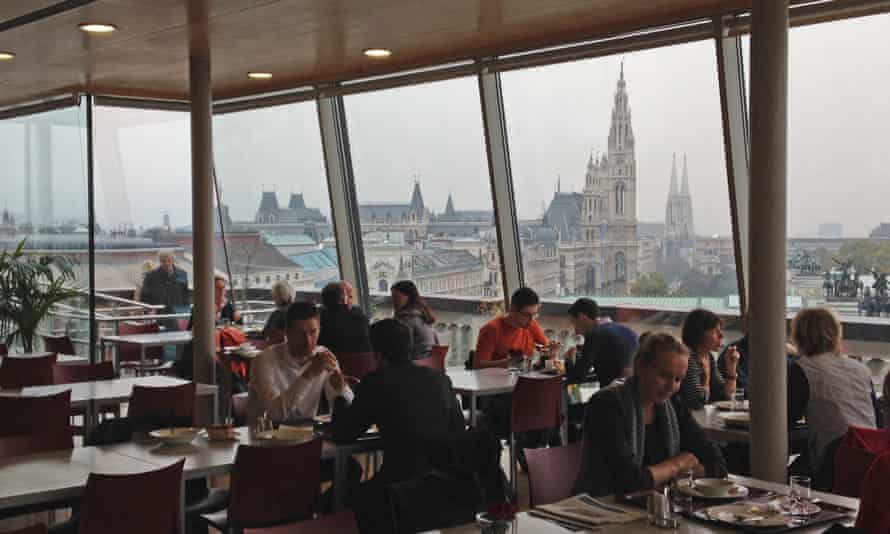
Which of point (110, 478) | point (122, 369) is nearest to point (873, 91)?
point (110, 478)

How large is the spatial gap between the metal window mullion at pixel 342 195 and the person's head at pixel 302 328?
5.57 m

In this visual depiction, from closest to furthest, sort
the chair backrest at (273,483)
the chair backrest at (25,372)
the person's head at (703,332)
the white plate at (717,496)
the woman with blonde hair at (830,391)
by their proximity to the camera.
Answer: the white plate at (717,496), the chair backrest at (273,483), the woman with blonde hair at (830,391), the person's head at (703,332), the chair backrest at (25,372)

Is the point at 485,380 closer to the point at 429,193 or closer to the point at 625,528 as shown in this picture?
the point at 429,193

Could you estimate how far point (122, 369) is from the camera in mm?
11039

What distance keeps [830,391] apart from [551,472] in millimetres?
1931

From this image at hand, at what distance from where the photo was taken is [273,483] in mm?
4520

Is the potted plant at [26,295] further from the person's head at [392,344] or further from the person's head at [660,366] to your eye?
the person's head at [660,366]

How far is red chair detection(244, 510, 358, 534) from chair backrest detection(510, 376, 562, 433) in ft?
11.8

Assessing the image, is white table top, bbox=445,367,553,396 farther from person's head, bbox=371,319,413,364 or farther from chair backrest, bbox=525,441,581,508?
chair backrest, bbox=525,441,581,508

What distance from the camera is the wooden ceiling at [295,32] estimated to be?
22.6 feet

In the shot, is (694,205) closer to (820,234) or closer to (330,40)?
(820,234)

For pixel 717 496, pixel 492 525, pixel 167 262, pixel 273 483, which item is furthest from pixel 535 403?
pixel 167 262

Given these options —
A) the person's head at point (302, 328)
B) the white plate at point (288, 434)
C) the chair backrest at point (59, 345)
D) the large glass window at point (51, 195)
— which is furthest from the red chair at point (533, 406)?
the large glass window at point (51, 195)

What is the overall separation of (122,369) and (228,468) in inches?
270
